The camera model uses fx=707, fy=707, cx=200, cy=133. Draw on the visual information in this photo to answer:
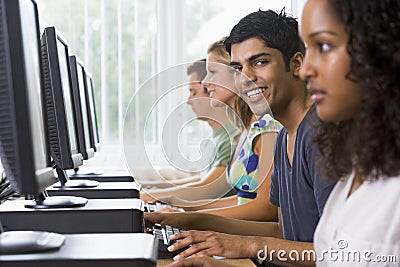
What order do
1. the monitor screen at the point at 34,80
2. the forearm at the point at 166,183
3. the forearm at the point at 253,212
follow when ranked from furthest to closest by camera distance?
the forearm at the point at 166,183 → the forearm at the point at 253,212 → the monitor screen at the point at 34,80

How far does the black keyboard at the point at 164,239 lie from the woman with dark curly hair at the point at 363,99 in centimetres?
49

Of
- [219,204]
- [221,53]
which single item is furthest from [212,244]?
[221,53]

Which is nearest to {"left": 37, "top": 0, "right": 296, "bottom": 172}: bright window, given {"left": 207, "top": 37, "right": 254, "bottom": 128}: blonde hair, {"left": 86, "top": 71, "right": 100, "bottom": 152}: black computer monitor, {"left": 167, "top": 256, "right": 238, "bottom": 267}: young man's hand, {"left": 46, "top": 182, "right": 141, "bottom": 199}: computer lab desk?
{"left": 86, "top": 71, "right": 100, "bottom": 152}: black computer monitor

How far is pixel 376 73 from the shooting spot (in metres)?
0.99

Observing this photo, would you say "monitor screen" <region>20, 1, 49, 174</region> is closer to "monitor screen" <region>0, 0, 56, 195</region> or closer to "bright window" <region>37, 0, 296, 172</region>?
"monitor screen" <region>0, 0, 56, 195</region>

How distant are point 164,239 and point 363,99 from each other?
27.8 inches

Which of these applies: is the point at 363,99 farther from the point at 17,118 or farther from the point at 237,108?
the point at 237,108

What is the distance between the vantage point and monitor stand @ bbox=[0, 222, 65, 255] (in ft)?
3.24

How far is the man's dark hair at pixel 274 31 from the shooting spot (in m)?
1.94

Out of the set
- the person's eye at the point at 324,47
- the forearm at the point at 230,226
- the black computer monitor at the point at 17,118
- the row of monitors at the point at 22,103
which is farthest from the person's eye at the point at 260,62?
the black computer monitor at the point at 17,118

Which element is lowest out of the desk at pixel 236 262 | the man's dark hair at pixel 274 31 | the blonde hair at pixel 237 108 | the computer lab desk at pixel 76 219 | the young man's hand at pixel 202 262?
the desk at pixel 236 262

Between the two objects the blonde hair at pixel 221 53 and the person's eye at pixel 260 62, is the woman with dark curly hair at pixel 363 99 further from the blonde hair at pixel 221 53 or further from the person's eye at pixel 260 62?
the blonde hair at pixel 221 53

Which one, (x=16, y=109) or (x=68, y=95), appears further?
(x=68, y=95)

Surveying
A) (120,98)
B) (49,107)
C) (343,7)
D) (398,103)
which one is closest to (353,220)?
(398,103)
